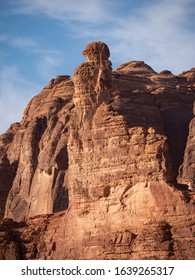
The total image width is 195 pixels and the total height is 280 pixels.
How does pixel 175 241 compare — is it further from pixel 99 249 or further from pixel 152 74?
pixel 152 74

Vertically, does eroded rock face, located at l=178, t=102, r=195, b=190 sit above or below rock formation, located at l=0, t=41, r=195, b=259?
above

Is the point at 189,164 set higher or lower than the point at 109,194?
higher

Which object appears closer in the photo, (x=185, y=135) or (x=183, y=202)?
(x=183, y=202)

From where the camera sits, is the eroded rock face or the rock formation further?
the eroded rock face

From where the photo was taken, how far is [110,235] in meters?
54.2

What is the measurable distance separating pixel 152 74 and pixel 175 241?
1591 inches

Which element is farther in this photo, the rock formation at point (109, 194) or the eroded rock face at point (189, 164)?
the eroded rock face at point (189, 164)

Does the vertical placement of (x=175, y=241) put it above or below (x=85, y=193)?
below

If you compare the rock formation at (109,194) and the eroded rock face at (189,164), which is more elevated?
the eroded rock face at (189,164)

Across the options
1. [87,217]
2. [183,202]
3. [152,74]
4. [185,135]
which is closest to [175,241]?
[183,202]

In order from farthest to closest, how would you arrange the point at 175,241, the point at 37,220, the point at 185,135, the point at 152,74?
the point at 152,74
the point at 185,135
the point at 37,220
the point at 175,241

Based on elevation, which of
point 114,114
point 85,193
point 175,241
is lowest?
point 175,241

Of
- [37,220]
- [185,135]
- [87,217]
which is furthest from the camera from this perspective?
[185,135]

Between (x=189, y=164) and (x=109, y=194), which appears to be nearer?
(x=109, y=194)
